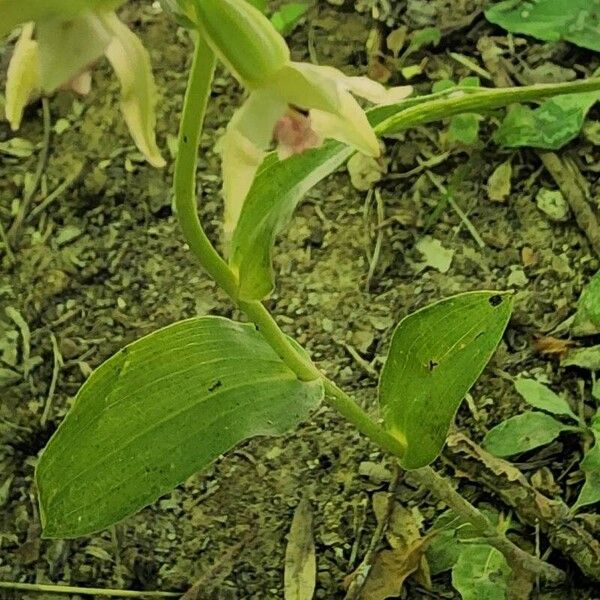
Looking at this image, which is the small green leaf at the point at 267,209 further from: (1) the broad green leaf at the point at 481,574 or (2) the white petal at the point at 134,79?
(1) the broad green leaf at the point at 481,574

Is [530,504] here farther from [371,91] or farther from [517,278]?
[371,91]

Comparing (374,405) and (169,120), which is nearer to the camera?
(374,405)

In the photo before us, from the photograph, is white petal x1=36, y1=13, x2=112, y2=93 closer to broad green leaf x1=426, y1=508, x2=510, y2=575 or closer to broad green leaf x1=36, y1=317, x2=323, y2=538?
broad green leaf x1=36, y1=317, x2=323, y2=538

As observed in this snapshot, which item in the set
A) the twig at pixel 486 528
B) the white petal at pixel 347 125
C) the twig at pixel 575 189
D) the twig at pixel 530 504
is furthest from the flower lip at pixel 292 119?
the twig at pixel 575 189

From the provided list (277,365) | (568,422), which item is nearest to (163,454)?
(277,365)

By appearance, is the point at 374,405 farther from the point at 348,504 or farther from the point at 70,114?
the point at 70,114

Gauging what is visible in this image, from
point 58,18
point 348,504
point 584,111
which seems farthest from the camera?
point 584,111
